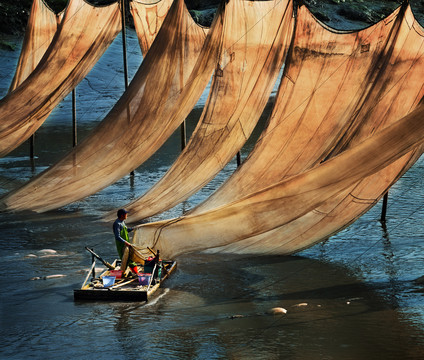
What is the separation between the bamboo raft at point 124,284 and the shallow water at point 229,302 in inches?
7.1

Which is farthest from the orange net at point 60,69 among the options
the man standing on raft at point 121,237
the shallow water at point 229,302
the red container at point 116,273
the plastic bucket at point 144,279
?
the plastic bucket at point 144,279

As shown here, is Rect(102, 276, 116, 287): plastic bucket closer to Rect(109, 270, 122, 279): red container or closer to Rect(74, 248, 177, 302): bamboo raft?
Rect(74, 248, 177, 302): bamboo raft

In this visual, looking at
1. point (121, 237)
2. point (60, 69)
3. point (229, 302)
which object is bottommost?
point (229, 302)

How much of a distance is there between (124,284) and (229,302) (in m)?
1.64

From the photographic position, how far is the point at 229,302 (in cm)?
1186

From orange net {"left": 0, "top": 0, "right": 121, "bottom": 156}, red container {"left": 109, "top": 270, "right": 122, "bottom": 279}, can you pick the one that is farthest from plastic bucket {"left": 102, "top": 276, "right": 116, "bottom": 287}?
orange net {"left": 0, "top": 0, "right": 121, "bottom": 156}

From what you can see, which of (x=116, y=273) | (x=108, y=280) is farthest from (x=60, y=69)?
(x=108, y=280)

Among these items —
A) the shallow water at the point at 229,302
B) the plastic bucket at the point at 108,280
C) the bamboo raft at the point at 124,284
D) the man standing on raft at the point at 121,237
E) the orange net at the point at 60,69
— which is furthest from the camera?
the orange net at the point at 60,69

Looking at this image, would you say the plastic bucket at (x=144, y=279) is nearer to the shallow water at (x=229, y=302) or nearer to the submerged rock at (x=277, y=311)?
the shallow water at (x=229, y=302)

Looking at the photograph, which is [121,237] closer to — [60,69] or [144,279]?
[144,279]

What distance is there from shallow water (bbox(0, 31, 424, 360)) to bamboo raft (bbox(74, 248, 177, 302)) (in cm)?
18

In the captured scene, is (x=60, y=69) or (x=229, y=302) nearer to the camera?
(x=229, y=302)

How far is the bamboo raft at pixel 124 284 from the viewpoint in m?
11.8

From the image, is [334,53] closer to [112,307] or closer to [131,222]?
[131,222]
